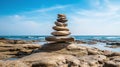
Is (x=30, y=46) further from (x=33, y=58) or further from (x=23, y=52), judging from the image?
(x=33, y=58)

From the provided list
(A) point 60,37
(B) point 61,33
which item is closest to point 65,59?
(A) point 60,37

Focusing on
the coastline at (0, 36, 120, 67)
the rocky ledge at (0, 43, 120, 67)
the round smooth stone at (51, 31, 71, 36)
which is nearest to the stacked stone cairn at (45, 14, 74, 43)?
the round smooth stone at (51, 31, 71, 36)

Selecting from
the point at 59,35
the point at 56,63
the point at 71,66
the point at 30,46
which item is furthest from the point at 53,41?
the point at 30,46

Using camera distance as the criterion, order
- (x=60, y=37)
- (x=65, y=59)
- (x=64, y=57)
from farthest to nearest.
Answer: (x=60, y=37) < (x=64, y=57) < (x=65, y=59)

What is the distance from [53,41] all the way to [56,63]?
626 centimetres

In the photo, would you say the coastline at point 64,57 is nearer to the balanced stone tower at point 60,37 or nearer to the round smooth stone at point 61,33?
the balanced stone tower at point 60,37

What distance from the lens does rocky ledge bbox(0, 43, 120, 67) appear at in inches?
523

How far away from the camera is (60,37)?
20.2m

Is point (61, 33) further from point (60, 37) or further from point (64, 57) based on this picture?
point (64, 57)

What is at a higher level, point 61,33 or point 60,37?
point 61,33

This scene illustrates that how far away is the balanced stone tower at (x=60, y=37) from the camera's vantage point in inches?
794

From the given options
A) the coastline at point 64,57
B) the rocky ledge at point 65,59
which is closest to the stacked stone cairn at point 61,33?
the rocky ledge at point 65,59

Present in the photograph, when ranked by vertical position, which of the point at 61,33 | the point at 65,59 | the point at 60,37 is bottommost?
the point at 65,59

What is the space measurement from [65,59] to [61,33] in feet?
16.2
